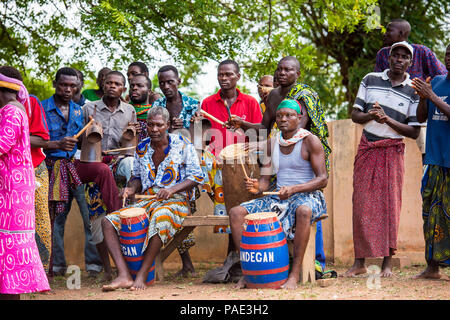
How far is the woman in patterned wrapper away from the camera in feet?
15.8

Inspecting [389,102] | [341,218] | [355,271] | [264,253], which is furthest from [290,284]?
[341,218]

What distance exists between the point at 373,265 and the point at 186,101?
2786mm

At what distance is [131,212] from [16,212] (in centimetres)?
131

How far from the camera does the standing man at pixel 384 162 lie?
6336mm

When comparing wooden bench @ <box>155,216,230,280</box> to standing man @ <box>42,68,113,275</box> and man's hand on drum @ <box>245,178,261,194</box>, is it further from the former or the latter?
standing man @ <box>42,68,113,275</box>

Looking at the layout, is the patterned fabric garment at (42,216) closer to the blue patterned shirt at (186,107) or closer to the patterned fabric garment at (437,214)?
the blue patterned shirt at (186,107)

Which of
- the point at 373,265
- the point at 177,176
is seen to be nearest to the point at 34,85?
the point at 177,176

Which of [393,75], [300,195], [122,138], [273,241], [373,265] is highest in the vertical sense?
[393,75]

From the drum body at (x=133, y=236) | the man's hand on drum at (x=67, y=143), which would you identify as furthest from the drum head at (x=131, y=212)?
the man's hand on drum at (x=67, y=143)

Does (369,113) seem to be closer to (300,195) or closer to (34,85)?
(300,195)

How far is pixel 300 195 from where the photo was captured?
590cm

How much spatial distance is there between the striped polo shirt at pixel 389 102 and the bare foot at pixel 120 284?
2782mm

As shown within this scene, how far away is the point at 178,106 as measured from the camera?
7.21 m

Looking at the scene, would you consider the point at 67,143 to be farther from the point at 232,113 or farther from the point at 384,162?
the point at 384,162
